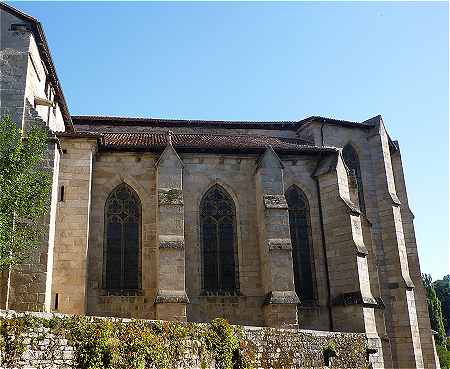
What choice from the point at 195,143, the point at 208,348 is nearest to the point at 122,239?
the point at 195,143

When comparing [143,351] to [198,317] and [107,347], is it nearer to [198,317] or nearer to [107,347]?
[107,347]

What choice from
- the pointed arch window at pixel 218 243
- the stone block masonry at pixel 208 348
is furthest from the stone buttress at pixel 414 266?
the pointed arch window at pixel 218 243

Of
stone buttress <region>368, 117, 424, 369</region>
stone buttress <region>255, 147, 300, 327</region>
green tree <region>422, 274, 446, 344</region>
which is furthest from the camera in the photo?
green tree <region>422, 274, 446, 344</region>

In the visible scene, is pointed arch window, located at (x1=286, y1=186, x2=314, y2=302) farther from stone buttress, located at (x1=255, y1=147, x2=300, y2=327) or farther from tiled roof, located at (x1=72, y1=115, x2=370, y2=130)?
tiled roof, located at (x1=72, y1=115, x2=370, y2=130)

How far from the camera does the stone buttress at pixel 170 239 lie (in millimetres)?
15641

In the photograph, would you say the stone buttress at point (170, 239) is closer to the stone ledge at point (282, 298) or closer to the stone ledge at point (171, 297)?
the stone ledge at point (171, 297)

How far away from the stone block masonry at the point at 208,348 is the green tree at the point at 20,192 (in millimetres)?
4277

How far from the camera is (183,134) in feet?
75.6

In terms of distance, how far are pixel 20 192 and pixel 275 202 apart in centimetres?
895

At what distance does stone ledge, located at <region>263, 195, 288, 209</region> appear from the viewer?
1777 centimetres

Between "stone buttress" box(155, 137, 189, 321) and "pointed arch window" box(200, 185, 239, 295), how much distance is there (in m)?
1.68

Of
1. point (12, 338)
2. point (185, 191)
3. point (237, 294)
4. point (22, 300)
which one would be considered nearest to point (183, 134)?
point (185, 191)

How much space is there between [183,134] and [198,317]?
30.6ft

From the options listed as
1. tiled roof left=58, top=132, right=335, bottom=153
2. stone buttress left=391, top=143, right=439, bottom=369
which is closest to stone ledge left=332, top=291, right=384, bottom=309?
stone buttress left=391, top=143, right=439, bottom=369
